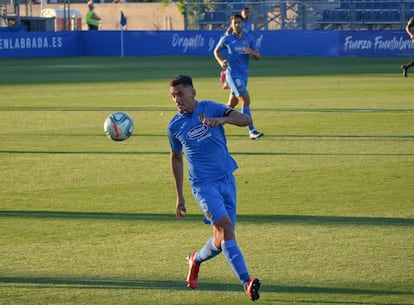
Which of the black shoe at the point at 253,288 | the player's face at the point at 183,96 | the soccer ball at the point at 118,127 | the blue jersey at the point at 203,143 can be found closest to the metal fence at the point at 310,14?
the soccer ball at the point at 118,127

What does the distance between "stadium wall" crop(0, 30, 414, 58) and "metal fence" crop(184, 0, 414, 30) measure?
4943mm

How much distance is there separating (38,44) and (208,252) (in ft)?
150

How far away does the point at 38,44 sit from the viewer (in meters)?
52.8

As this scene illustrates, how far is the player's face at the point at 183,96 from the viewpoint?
8.36 metres

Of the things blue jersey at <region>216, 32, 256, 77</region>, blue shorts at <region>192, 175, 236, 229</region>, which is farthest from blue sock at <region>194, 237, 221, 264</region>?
blue jersey at <region>216, 32, 256, 77</region>

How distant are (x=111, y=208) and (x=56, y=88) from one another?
2069 cm

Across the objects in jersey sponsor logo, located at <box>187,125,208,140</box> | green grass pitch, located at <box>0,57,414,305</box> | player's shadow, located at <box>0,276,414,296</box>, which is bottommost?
green grass pitch, located at <box>0,57,414,305</box>

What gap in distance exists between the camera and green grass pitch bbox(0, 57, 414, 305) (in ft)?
29.2

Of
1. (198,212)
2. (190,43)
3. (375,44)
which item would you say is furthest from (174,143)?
(190,43)

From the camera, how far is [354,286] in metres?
8.79

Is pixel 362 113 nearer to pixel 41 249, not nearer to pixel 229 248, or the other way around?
pixel 41 249

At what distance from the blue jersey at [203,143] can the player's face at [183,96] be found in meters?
0.12

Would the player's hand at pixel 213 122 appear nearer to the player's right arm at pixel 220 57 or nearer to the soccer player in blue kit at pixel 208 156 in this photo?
the soccer player in blue kit at pixel 208 156

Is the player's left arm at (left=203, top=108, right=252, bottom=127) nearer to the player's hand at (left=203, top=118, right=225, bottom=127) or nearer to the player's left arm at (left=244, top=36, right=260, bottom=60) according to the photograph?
the player's hand at (left=203, top=118, right=225, bottom=127)
